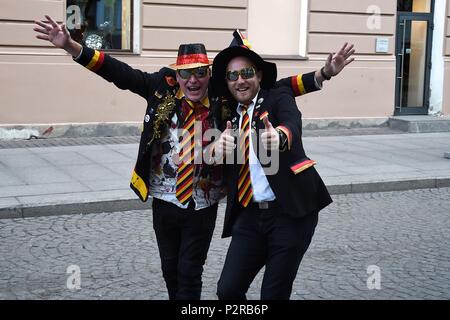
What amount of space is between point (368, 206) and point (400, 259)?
225 cm

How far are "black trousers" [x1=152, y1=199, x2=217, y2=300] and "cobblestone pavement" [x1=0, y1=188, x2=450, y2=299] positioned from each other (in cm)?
99

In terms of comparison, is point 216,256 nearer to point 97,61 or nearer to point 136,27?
point 97,61

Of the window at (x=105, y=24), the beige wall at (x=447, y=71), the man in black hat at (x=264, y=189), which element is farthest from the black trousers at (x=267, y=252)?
the beige wall at (x=447, y=71)

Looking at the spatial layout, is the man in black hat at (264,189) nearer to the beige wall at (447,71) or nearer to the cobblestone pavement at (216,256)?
the cobblestone pavement at (216,256)

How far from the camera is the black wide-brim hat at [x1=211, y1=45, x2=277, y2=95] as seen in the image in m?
3.60

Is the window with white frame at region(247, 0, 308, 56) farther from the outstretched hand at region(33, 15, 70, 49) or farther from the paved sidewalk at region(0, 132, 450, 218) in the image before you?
the outstretched hand at region(33, 15, 70, 49)

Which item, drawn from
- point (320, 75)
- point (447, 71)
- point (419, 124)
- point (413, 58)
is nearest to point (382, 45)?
point (413, 58)

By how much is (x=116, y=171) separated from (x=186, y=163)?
546 cm

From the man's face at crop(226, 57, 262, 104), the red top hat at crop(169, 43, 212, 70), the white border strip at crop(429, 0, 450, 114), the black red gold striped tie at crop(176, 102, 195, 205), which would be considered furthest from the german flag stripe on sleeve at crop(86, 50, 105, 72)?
the white border strip at crop(429, 0, 450, 114)

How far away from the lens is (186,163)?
383 centimetres

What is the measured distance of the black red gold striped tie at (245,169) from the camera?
3.57m

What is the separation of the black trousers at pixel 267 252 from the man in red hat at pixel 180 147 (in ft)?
1.28

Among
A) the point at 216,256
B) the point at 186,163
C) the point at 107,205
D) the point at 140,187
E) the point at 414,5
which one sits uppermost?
the point at 414,5
